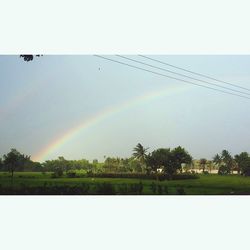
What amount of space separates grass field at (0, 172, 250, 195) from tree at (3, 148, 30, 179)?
25 cm

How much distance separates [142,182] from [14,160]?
15.3 ft

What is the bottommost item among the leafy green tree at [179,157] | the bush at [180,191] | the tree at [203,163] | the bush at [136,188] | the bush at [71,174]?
the bush at [180,191]

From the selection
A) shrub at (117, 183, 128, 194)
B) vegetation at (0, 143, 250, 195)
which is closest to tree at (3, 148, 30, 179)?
vegetation at (0, 143, 250, 195)

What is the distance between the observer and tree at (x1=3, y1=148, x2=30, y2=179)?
13.1m

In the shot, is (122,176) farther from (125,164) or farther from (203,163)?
(203,163)

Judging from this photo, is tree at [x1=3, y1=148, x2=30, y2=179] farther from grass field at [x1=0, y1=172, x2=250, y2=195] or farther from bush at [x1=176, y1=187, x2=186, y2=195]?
bush at [x1=176, y1=187, x2=186, y2=195]

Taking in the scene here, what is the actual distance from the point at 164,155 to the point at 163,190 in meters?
1.42

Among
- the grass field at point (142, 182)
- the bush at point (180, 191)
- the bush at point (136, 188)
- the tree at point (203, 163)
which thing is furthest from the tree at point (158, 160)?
the tree at point (203, 163)

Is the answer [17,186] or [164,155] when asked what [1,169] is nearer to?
[17,186]

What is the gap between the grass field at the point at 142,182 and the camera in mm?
12609

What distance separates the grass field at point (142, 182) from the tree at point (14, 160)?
0.25 meters

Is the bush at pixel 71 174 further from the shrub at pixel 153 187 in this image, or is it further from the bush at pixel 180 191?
the bush at pixel 180 191

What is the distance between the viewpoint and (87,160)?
13.5m

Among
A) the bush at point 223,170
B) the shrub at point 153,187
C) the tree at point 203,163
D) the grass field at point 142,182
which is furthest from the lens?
the bush at point 223,170
